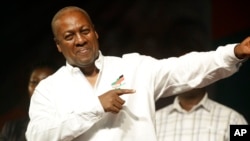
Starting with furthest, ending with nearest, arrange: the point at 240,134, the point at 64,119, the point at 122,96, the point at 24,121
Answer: the point at 24,121
the point at 240,134
the point at 122,96
the point at 64,119

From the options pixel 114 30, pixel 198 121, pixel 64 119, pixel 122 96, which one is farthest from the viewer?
pixel 114 30

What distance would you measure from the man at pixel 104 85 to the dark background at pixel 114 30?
1194 mm

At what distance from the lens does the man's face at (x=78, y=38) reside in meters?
1.58

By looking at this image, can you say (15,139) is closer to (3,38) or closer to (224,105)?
(3,38)

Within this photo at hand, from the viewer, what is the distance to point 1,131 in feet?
8.78

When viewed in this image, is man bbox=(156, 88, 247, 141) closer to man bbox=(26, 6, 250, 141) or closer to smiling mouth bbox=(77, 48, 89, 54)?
man bbox=(26, 6, 250, 141)

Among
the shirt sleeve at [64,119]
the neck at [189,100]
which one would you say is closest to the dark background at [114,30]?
the neck at [189,100]

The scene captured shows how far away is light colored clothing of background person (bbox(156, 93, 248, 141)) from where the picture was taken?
230 cm

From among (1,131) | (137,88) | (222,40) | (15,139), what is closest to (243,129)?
(137,88)

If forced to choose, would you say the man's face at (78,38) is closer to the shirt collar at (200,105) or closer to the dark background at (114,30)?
the shirt collar at (200,105)

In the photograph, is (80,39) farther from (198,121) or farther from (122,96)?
(198,121)

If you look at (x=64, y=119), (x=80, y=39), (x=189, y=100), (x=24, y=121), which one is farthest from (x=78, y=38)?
(x=24, y=121)

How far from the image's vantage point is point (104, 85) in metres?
1.57

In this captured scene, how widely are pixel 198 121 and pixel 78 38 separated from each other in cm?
102
